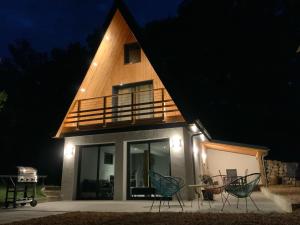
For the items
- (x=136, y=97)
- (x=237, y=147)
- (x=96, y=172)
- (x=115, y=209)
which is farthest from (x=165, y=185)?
(x=237, y=147)

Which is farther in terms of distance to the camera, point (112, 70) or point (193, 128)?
point (112, 70)

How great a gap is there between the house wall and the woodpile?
9831mm

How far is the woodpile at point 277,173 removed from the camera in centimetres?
1641

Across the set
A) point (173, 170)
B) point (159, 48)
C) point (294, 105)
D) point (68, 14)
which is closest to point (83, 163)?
point (173, 170)

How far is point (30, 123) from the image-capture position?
63.5 ft

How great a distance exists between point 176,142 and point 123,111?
2.50 m

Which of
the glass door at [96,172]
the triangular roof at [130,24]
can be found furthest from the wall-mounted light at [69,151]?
the triangular roof at [130,24]

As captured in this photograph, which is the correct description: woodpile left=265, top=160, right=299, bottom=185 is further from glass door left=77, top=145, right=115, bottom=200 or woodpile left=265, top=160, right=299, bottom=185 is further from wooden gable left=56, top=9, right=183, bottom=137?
glass door left=77, top=145, right=115, bottom=200

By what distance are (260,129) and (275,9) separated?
1110cm

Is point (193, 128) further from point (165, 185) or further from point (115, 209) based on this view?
point (115, 209)

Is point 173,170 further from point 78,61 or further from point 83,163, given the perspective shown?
point 78,61

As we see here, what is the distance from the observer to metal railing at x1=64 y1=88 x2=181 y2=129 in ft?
32.4

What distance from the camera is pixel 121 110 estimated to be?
10.6 meters

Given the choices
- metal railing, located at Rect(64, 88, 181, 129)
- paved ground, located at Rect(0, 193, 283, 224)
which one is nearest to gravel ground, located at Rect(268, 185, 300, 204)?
paved ground, located at Rect(0, 193, 283, 224)
